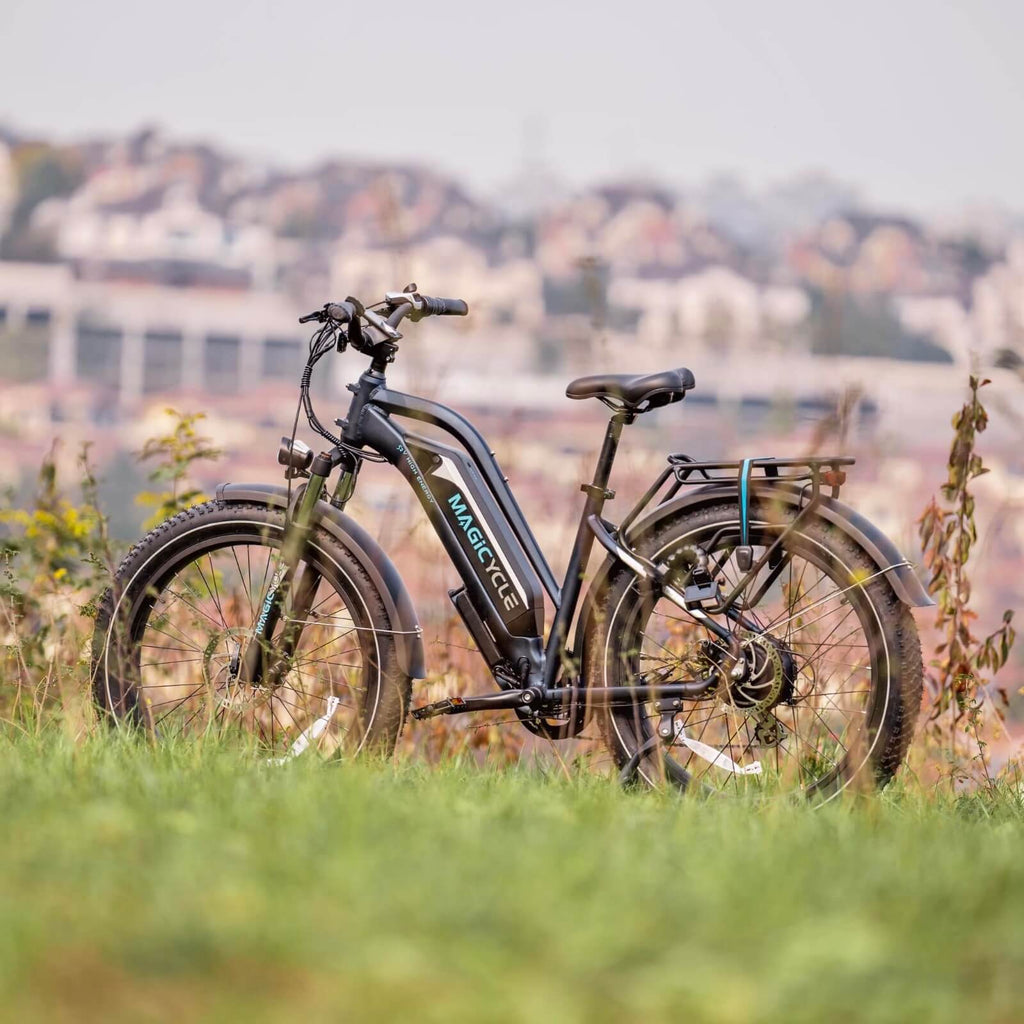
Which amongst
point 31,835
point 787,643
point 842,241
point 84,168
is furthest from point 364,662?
point 84,168

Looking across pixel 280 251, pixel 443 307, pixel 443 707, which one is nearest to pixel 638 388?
pixel 443 307

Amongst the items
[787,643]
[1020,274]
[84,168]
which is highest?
[84,168]

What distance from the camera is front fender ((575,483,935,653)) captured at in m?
2.85

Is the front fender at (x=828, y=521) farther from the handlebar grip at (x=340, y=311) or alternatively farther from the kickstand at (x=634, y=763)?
the handlebar grip at (x=340, y=311)

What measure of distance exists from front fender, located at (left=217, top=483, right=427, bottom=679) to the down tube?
14 centimetres

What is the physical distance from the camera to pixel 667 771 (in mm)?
3059

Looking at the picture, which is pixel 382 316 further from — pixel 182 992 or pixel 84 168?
pixel 84 168

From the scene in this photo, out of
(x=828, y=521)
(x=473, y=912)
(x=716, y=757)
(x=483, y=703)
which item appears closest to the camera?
(x=473, y=912)

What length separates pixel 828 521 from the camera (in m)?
2.91

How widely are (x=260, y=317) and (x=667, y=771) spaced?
73.2 meters

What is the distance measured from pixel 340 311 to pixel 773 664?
3.82 feet

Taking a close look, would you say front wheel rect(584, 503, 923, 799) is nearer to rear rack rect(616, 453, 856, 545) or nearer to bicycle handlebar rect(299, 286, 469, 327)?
rear rack rect(616, 453, 856, 545)

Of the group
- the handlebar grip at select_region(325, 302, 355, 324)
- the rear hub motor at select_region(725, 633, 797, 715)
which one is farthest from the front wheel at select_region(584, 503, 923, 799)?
the handlebar grip at select_region(325, 302, 355, 324)

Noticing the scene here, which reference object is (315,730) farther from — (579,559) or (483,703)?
(579,559)
